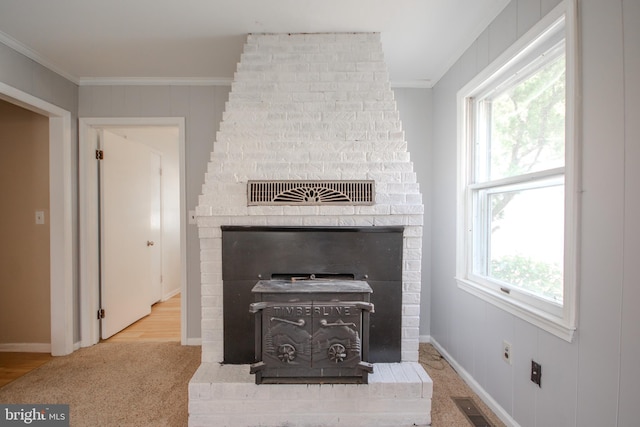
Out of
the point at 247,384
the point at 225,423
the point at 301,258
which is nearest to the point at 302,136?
the point at 301,258

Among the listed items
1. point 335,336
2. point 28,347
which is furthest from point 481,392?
point 28,347

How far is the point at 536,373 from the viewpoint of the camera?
4.68 ft

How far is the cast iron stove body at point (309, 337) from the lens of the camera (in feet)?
5.25

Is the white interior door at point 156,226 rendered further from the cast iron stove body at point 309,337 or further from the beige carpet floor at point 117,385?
the cast iron stove body at point 309,337

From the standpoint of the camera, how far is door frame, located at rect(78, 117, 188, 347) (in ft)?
8.50

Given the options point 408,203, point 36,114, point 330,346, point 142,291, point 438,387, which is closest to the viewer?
point 330,346

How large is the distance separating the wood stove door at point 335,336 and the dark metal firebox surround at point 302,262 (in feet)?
0.91

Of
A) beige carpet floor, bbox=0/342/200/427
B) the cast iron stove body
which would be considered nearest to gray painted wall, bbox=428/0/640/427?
the cast iron stove body

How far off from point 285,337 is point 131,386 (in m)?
1.28

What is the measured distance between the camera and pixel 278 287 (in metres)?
1.68

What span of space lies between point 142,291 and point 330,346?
8.68 feet

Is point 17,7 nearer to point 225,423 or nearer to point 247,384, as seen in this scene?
point 247,384

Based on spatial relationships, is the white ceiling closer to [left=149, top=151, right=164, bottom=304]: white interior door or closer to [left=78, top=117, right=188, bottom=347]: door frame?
[left=78, top=117, right=188, bottom=347]: door frame

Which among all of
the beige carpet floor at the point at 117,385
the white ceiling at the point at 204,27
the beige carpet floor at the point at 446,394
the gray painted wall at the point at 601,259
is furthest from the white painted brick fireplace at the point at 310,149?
the gray painted wall at the point at 601,259
